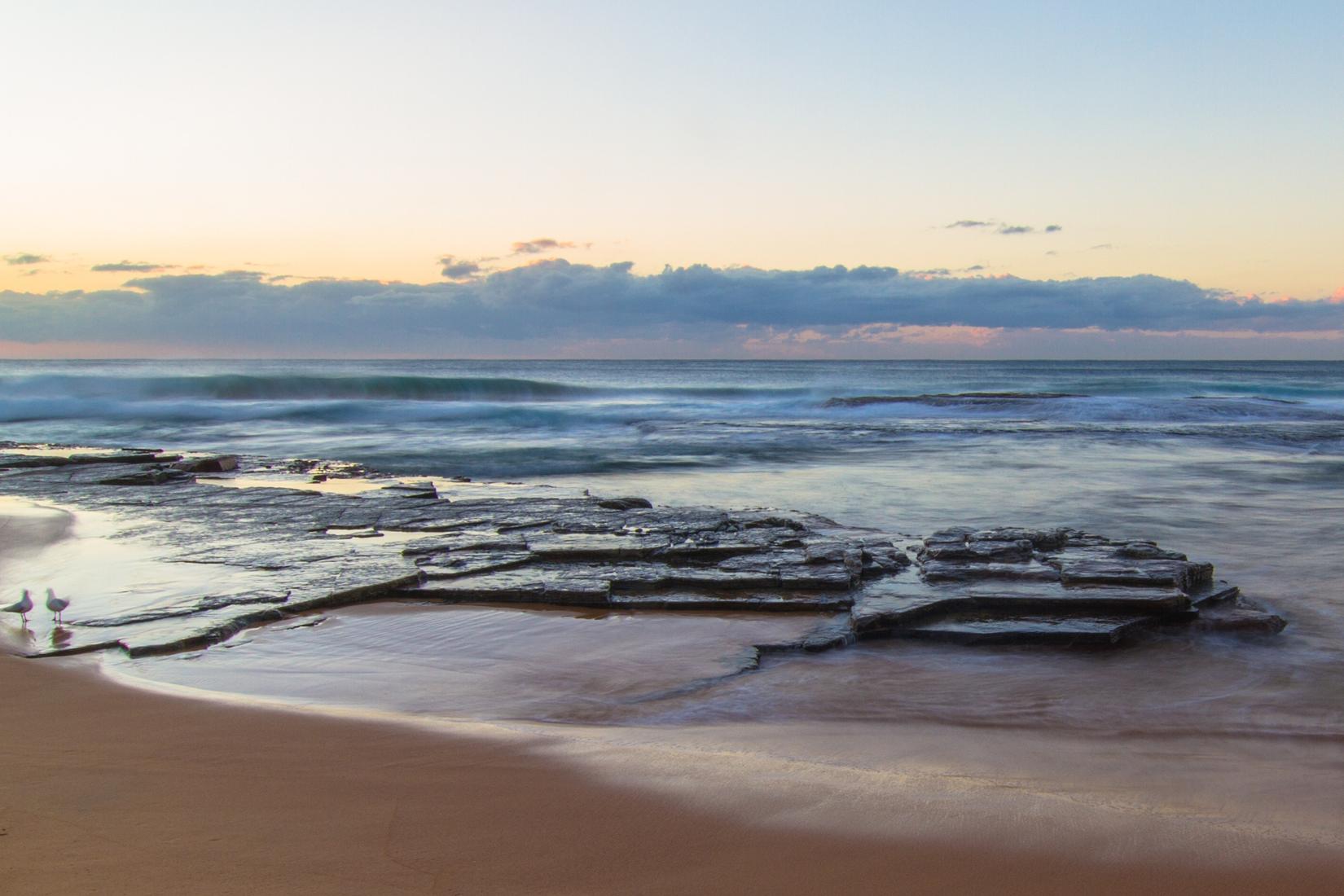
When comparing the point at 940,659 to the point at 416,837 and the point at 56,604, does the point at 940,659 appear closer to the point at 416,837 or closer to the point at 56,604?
the point at 416,837

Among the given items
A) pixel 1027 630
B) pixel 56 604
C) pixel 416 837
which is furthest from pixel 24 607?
pixel 1027 630

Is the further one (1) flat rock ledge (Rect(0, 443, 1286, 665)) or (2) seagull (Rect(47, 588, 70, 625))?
(1) flat rock ledge (Rect(0, 443, 1286, 665))

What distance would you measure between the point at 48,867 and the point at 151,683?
184 cm

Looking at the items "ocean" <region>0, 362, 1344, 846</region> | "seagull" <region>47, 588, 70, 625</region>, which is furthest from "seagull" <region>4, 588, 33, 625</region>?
"ocean" <region>0, 362, 1344, 846</region>

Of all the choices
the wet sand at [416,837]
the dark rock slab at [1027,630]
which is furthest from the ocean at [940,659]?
the wet sand at [416,837]

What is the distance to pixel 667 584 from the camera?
19.0 ft

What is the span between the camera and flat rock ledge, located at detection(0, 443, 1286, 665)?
498 cm

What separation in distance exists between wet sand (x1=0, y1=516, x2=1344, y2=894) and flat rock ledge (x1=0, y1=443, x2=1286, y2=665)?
65.2 inches

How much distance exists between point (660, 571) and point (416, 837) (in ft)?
11.7

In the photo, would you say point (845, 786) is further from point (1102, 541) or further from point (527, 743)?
point (1102, 541)

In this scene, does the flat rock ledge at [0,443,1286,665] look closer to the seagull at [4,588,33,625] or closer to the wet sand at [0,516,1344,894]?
the seagull at [4,588,33,625]

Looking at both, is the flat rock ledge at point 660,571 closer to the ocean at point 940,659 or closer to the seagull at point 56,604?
the seagull at point 56,604

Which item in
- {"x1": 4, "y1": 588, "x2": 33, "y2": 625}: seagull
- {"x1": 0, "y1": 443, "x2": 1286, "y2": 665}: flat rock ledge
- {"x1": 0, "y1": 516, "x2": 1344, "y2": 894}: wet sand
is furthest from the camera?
{"x1": 0, "y1": 443, "x2": 1286, "y2": 665}: flat rock ledge

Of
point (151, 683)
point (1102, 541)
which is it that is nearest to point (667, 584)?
point (151, 683)
